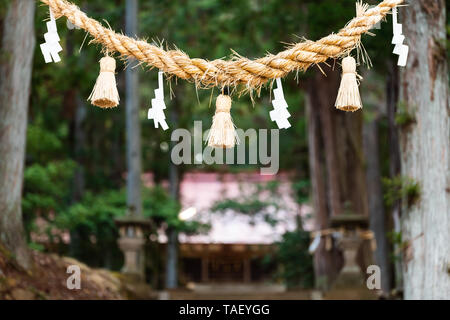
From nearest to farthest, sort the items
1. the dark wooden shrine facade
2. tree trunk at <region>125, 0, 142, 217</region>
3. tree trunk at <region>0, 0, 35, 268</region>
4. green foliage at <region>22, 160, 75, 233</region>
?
tree trunk at <region>0, 0, 35, 268</region> < green foliage at <region>22, 160, 75, 233</region> < tree trunk at <region>125, 0, 142, 217</region> < the dark wooden shrine facade

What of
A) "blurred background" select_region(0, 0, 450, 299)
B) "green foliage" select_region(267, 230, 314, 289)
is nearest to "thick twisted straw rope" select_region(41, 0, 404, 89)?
"blurred background" select_region(0, 0, 450, 299)

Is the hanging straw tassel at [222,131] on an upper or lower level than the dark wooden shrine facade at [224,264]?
upper

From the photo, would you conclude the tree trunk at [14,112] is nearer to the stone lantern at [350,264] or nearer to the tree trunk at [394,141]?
the stone lantern at [350,264]

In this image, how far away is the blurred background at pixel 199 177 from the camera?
8.27 m

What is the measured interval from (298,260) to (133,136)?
12.9 feet

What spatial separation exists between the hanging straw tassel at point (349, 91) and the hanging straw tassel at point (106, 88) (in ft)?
3.45

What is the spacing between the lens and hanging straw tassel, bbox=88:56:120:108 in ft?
9.78

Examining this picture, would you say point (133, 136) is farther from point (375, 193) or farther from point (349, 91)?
point (349, 91)

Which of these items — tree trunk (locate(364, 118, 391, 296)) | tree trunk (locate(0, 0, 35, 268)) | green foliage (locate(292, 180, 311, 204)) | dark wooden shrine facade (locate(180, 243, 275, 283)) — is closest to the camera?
tree trunk (locate(0, 0, 35, 268))

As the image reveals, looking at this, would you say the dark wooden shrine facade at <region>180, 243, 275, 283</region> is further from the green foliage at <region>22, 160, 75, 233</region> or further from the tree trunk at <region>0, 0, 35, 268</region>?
the tree trunk at <region>0, 0, 35, 268</region>

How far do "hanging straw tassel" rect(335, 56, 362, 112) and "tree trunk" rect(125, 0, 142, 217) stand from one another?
7.09m

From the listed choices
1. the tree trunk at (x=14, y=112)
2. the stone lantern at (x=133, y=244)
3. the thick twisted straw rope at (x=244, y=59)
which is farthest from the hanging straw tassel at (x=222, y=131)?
the stone lantern at (x=133, y=244)
